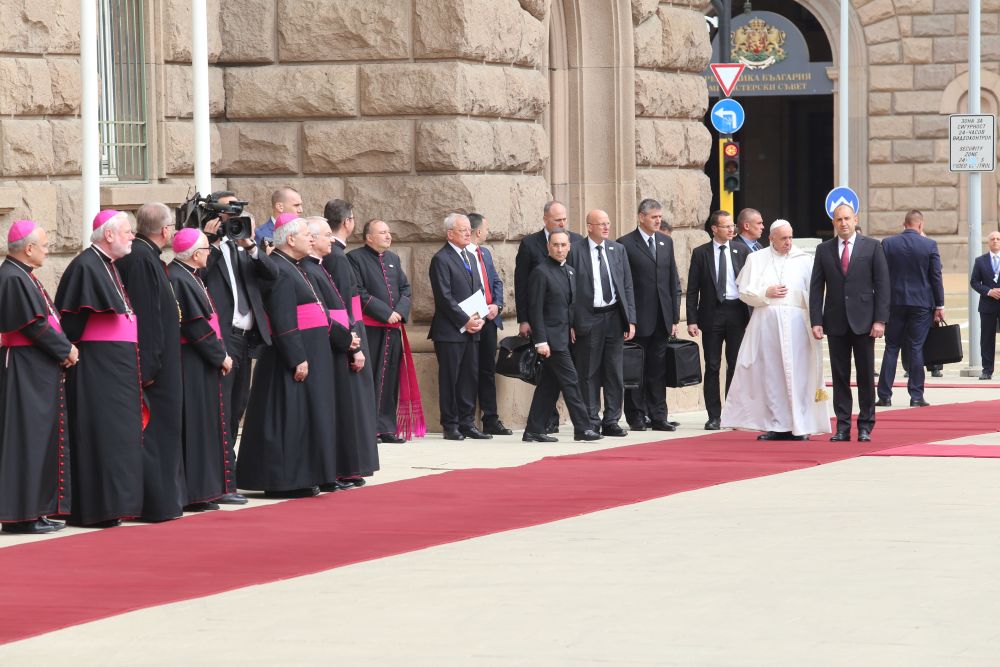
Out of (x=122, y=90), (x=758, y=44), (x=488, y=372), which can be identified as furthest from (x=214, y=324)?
(x=758, y=44)

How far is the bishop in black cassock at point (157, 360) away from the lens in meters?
11.4

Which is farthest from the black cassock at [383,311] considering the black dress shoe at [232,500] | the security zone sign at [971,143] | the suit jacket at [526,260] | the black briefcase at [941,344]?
the security zone sign at [971,143]

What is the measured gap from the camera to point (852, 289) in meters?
15.6

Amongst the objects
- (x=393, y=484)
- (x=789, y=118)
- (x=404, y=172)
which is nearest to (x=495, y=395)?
(x=404, y=172)

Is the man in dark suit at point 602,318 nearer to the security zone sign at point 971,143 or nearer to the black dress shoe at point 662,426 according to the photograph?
the black dress shoe at point 662,426

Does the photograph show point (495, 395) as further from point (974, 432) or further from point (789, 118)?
point (789, 118)

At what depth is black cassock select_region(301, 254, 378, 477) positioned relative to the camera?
504 inches

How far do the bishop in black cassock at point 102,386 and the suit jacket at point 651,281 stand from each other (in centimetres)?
654

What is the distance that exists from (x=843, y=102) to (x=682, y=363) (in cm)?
1925

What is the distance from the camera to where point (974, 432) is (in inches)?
646

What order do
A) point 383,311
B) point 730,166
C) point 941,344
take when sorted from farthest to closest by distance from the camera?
1. point 730,166
2. point 941,344
3. point 383,311

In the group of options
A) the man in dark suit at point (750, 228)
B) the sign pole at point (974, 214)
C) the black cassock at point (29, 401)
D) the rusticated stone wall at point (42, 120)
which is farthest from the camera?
the sign pole at point (974, 214)

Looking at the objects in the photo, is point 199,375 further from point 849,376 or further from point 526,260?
point 849,376

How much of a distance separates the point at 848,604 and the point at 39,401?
471 cm
